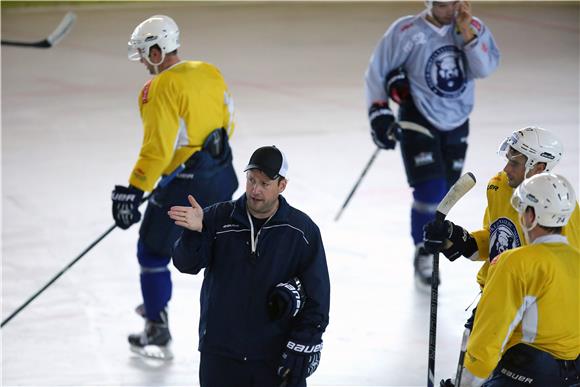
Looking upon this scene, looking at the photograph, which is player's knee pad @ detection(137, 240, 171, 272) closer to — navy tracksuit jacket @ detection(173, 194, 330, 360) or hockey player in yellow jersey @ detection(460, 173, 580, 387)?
navy tracksuit jacket @ detection(173, 194, 330, 360)

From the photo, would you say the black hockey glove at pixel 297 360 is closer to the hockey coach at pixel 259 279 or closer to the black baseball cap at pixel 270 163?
the hockey coach at pixel 259 279

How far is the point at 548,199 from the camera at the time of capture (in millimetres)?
3193

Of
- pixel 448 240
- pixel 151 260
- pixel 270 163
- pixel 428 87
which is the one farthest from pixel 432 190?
pixel 270 163

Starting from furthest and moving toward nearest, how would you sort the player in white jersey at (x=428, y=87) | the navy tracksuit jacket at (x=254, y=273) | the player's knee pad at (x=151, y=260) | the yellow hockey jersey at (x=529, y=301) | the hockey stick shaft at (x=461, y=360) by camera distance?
1. the player in white jersey at (x=428, y=87)
2. the player's knee pad at (x=151, y=260)
3. the navy tracksuit jacket at (x=254, y=273)
4. the hockey stick shaft at (x=461, y=360)
5. the yellow hockey jersey at (x=529, y=301)

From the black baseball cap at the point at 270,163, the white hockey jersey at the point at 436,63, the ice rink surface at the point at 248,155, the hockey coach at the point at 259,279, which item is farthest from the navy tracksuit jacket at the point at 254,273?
the white hockey jersey at the point at 436,63

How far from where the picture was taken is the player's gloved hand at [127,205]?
4.80 meters

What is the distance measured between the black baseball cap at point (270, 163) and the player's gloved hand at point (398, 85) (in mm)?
2261

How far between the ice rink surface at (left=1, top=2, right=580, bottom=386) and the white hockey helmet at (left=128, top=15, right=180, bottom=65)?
52.6 inches

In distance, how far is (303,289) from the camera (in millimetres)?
3525

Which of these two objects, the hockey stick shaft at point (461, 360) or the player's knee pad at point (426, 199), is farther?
the player's knee pad at point (426, 199)

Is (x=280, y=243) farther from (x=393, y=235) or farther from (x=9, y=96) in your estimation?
(x=9, y=96)

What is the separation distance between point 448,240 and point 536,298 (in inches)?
25.7

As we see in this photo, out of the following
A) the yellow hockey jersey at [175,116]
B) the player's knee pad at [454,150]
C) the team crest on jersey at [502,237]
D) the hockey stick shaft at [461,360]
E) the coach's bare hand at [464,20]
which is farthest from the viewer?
the player's knee pad at [454,150]

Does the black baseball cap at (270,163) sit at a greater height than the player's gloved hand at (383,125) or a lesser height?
greater
